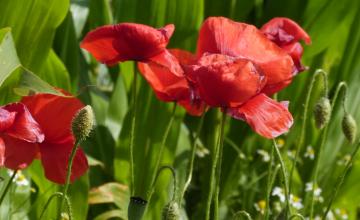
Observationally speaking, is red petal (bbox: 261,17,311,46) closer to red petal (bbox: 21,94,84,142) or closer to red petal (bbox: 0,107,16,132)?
red petal (bbox: 21,94,84,142)

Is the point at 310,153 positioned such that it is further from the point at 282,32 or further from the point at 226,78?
the point at 226,78

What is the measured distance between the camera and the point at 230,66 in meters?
1.08

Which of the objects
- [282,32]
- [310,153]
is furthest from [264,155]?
[282,32]

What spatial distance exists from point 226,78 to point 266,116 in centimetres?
8

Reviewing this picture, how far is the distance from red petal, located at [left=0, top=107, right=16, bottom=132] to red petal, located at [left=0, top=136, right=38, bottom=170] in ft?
0.23

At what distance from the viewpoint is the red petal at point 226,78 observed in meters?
1.08

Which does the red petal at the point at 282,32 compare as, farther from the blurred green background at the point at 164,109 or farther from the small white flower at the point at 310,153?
the small white flower at the point at 310,153

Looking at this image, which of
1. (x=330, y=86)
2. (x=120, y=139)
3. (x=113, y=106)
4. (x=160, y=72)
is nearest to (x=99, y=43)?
(x=160, y=72)

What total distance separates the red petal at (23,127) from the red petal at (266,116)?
27 cm

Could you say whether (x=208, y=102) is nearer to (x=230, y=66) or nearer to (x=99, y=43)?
(x=230, y=66)

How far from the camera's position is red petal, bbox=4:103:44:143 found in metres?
1.08

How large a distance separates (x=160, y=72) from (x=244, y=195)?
3.43ft

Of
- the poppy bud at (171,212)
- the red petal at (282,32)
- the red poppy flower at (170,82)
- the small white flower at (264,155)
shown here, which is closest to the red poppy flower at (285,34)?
the red petal at (282,32)

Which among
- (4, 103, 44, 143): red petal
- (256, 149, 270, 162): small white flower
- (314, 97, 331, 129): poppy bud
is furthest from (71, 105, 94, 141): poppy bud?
(256, 149, 270, 162): small white flower
